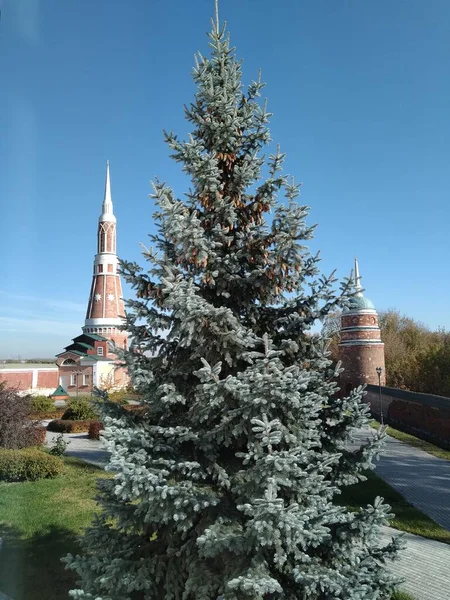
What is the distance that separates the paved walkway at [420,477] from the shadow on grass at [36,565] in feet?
20.1

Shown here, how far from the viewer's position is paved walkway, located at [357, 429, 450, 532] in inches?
448

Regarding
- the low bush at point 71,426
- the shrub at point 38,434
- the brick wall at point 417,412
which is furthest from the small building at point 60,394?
the brick wall at point 417,412

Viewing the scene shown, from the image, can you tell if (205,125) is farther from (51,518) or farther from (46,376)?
(46,376)

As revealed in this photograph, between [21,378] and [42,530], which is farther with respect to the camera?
[21,378]

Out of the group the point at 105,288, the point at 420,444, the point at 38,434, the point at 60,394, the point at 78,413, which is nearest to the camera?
the point at 38,434

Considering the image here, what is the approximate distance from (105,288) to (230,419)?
40.4m

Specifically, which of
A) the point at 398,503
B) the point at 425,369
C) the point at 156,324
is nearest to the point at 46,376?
the point at 425,369

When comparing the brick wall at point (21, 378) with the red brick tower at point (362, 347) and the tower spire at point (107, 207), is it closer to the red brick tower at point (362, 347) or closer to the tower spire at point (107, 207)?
the tower spire at point (107, 207)

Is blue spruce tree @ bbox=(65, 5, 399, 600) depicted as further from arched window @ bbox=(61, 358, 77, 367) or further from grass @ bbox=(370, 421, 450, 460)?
arched window @ bbox=(61, 358, 77, 367)

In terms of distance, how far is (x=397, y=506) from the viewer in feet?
36.9

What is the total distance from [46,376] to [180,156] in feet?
126

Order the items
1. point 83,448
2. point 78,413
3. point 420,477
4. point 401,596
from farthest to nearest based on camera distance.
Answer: point 78,413 → point 83,448 → point 420,477 → point 401,596

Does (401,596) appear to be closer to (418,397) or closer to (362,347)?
(418,397)

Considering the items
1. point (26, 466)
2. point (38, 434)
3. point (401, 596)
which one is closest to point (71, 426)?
point (38, 434)
